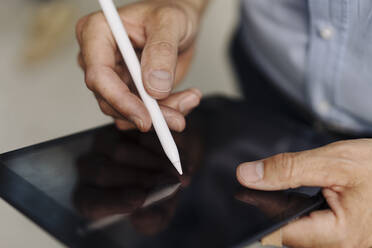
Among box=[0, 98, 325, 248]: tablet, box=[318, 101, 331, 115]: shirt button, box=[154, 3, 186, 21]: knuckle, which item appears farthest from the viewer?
box=[318, 101, 331, 115]: shirt button

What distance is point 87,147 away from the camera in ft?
1.22

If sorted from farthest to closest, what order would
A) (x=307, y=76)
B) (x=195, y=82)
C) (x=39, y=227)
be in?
(x=195, y=82)
(x=307, y=76)
(x=39, y=227)

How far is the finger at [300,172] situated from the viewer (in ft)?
1.10

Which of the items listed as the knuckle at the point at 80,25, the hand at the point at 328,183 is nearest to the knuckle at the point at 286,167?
the hand at the point at 328,183

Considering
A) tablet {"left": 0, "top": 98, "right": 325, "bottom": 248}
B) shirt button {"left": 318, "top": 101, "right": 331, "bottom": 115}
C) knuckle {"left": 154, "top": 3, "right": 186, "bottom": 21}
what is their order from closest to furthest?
tablet {"left": 0, "top": 98, "right": 325, "bottom": 248} → knuckle {"left": 154, "top": 3, "right": 186, "bottom": 21} → shirt button {"left": 318, "top": 101, "right": 331, "bottom": 115}

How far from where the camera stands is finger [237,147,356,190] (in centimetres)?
33

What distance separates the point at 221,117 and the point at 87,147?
0.59 feet

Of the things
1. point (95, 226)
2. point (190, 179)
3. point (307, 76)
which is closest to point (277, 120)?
point (307, 76)

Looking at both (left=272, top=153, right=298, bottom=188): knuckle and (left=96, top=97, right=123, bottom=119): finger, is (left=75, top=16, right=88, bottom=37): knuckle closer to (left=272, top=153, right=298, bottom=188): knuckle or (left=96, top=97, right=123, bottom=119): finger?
(left=96, top=97, right=123, bottom=119): finger

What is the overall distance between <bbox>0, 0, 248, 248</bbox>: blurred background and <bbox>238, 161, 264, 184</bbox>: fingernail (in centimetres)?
15

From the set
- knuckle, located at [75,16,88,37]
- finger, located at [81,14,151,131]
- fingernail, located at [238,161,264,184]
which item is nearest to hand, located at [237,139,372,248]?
fingernail, located at [238,161,264,184]

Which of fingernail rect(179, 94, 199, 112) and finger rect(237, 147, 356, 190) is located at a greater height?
fingernail rect(179, 94, 199, 112)

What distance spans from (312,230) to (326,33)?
0.21 metres

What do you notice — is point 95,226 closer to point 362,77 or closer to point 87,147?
point 87,147
